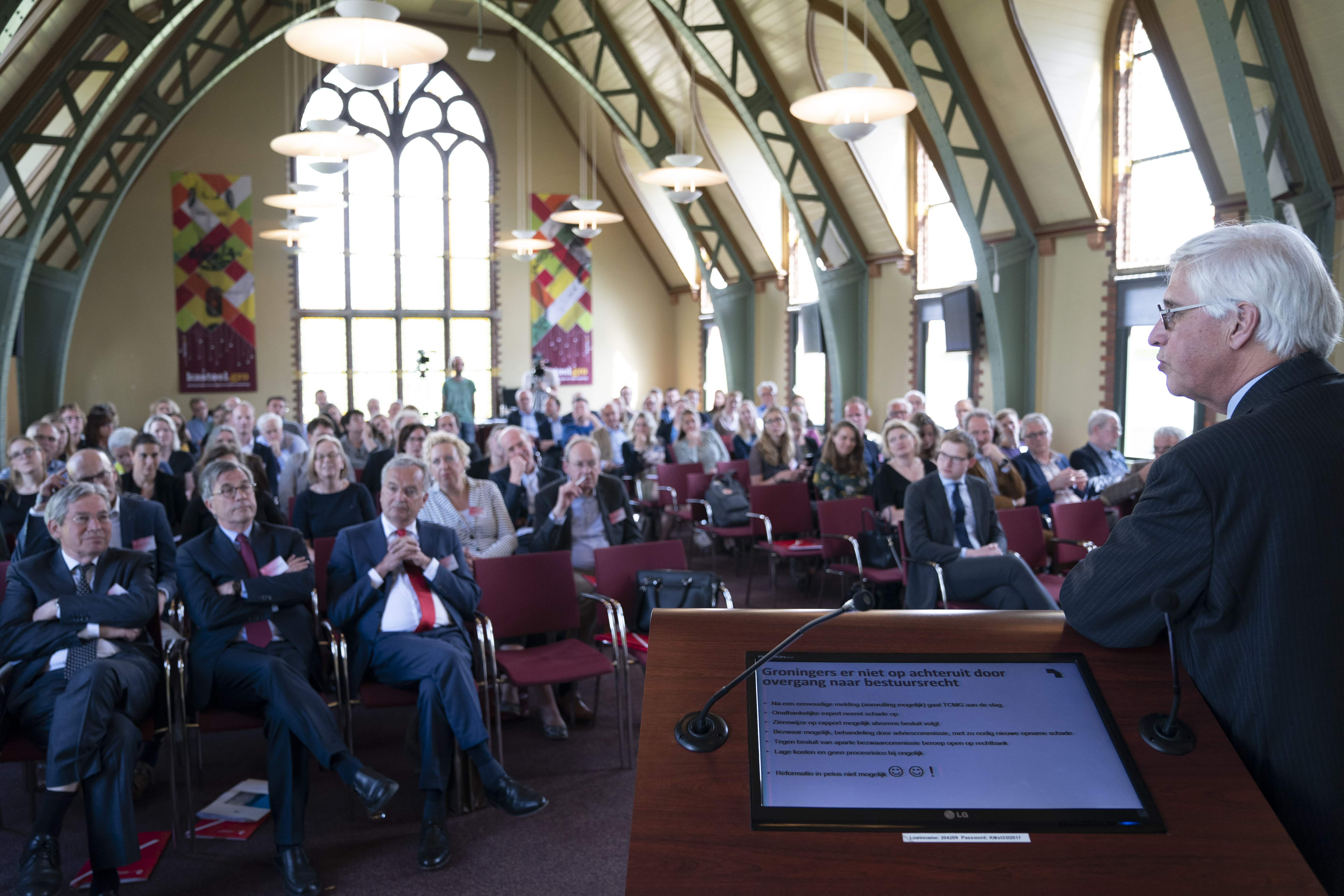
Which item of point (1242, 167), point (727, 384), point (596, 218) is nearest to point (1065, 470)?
point (1242, 167)

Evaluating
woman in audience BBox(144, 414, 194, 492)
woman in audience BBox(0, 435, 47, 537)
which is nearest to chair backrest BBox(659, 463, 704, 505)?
woman in audience BBox(144, 414, 194, 492)

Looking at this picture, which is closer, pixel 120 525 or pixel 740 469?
pixel 120 525

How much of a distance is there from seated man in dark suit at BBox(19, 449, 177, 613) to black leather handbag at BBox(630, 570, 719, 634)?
2012 millimetres

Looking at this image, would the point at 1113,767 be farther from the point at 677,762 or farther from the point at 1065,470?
the point at 1065,470

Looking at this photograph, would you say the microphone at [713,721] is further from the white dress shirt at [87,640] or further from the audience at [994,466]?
the audience at [994,466]

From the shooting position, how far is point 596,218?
12.7 meters

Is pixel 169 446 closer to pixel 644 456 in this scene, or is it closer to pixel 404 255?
pixel 644 456

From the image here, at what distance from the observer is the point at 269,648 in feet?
12.0

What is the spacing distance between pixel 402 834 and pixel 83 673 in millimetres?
1211

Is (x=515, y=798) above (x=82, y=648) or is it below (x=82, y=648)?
below

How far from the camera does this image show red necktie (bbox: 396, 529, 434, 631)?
3896mm

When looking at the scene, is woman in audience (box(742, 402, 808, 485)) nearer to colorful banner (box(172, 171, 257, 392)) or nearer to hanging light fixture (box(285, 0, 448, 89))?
hanging light fixture (box(285, 0, 448, 89))

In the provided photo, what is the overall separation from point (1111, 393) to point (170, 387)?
14424mm

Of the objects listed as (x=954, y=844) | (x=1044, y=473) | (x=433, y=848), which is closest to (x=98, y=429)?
(x=433, y=848)
